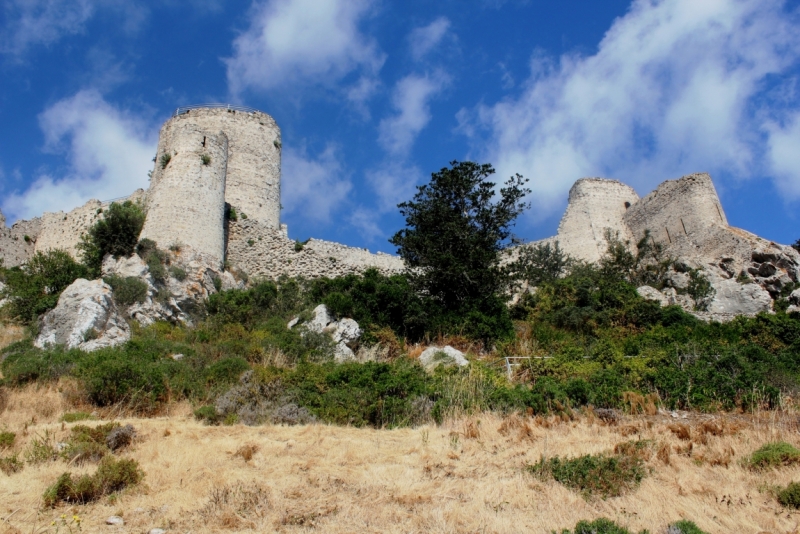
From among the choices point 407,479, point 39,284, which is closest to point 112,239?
point 39,284

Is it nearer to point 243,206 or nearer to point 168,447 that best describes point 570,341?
point 168,447

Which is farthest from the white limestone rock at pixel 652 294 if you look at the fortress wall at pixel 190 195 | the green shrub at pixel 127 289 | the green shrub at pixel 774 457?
the green shrub at pixel 127 289

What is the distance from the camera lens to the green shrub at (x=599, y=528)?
16.6 feet

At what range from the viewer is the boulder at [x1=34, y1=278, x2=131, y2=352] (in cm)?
1263

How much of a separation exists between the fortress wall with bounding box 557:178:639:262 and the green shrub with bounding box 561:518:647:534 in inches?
1014

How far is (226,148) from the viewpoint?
2128 centimetres

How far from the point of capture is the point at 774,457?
6.67 metres

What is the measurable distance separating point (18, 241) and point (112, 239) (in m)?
10.1

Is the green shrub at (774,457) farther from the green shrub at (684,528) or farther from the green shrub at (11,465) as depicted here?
the green shrub at (11,465)

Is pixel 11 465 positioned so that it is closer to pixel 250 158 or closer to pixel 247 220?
pixel 247 220

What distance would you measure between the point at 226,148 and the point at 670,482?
18616 millimetres

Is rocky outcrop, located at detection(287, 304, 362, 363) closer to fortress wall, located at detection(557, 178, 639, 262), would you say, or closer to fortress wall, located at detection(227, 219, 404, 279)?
fortress wall, located at detection(227, 219, 404, 279)

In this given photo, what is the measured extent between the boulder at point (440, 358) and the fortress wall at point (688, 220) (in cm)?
1633

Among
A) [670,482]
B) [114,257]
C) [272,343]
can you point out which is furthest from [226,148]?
[670,482]
